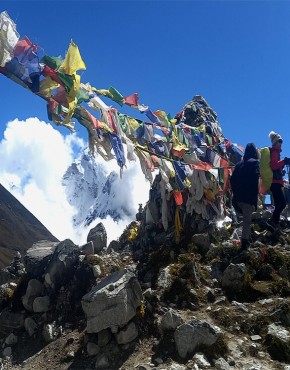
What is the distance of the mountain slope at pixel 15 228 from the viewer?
290 feet

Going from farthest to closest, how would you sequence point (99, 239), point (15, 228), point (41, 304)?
point (15, 228), point (99, 239), point (41, 304)

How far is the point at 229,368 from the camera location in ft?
16.9

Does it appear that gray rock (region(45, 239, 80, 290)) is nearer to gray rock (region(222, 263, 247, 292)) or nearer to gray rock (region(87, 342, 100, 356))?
gray rock (region(87, 342, 100, 356))

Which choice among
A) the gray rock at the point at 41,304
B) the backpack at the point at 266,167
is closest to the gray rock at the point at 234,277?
the backpack at the point at 266,167

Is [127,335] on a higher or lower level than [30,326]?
higher

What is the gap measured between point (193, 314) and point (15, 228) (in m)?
99.8

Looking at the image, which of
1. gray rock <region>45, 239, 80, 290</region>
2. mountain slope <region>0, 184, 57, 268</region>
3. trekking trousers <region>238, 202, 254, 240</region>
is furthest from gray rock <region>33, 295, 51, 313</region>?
mountain slope <region>0, 184, 57, 268</region>

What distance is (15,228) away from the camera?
99875 mm

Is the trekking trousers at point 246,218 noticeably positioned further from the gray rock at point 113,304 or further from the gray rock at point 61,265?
the gray rock at point 61,265

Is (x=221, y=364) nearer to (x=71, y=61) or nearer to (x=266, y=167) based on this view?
(x=266, y=167)

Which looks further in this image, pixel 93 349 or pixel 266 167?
pixel 266 167

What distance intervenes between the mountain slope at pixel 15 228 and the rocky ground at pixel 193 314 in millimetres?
75032

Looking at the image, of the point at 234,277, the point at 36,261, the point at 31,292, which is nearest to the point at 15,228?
the point at 36,261

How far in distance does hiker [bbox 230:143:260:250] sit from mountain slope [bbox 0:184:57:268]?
75801 mm
